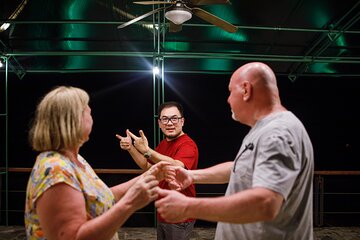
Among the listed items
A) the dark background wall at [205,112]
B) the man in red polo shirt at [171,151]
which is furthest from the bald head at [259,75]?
the dark background wall at [205,112]

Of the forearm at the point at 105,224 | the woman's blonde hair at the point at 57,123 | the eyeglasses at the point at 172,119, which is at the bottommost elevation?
the forearm at the point at 105,224

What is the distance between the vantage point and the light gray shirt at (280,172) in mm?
1091

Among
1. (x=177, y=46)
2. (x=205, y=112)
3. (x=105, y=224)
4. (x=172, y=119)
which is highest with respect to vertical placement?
(x=177, y=46)

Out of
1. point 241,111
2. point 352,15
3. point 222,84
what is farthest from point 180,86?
point 241,111

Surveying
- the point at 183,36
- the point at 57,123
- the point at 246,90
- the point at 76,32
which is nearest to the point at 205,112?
the point at 183,36

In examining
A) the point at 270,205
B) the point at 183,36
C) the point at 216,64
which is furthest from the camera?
the point at 216,64

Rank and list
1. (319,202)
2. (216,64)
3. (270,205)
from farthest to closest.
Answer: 1. (216,64)
2. (319,202)
3. (270,205)

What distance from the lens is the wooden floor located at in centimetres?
481

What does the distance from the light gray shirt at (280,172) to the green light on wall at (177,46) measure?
16.3 feet

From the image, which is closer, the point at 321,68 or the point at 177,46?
the point at 177,46

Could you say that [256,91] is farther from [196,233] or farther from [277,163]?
[196,233]

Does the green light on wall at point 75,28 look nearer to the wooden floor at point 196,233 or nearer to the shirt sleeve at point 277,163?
the wooden floor at point 196,233

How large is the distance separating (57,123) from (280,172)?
2.66 ft

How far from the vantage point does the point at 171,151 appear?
277cm
